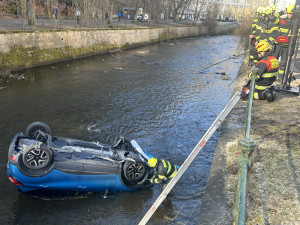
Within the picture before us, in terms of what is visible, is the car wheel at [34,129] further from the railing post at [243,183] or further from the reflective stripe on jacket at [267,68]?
the reflective stripe on jacket at [267,68]

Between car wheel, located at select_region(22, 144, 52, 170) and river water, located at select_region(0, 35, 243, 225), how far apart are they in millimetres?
1043

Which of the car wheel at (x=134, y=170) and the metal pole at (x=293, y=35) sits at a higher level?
the metal pole at (x=293, y=35)

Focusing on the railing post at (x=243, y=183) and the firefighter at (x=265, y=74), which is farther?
the firefighter at (x=265, y=74)

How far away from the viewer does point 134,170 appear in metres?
5.62

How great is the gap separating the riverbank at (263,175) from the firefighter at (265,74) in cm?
101

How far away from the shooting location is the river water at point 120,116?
548 cm

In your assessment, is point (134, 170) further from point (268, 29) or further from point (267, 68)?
point (268, 29)

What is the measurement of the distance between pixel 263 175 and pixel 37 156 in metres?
3.98

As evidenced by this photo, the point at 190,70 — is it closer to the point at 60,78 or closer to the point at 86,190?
the point at 60,78

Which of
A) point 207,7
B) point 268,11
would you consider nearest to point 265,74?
point 268,11

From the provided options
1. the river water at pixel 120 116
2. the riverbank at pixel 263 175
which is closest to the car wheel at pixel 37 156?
the river water at pixel 120 116

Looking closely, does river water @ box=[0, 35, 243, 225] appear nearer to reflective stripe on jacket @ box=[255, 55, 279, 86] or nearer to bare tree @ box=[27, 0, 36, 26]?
reflective stripe on jacket @ box=[255, 55, 279, 86]

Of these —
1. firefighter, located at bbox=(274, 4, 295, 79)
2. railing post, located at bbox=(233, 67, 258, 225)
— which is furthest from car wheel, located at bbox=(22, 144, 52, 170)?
firefighter, located at bbox=(274, 4, 295, 79)

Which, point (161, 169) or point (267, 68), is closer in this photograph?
point (161, 169)
